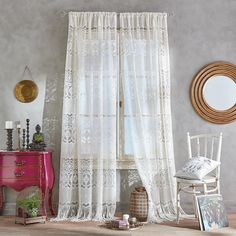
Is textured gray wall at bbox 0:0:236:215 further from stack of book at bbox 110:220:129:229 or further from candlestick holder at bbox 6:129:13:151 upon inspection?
stack of book at bbox 110:220:129:229

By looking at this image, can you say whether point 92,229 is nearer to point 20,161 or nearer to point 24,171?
point 24,171

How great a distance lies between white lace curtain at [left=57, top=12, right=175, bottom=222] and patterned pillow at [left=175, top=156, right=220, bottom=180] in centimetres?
59

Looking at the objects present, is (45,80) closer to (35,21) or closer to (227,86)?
Result: (35,21)

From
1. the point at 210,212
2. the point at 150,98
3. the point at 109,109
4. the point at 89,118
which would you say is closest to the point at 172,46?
the point at 150,98

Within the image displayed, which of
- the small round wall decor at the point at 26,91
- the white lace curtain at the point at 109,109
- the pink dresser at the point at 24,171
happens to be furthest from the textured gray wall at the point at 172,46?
the pink dresser at the point at 24,171

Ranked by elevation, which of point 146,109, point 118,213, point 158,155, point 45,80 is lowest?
point 118,213

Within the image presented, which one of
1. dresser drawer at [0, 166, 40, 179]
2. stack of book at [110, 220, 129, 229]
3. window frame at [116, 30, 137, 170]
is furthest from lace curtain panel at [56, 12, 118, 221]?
stack of book at [110, 220, 129, 229]

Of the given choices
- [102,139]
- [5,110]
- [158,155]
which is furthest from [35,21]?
[158,155]

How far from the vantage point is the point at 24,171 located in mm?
5230

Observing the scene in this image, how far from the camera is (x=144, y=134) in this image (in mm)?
5480

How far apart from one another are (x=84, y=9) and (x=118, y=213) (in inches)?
102

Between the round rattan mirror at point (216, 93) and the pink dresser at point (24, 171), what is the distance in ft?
6.68

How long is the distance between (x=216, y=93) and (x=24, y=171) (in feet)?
8.33

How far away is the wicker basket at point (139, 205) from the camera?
515cm
